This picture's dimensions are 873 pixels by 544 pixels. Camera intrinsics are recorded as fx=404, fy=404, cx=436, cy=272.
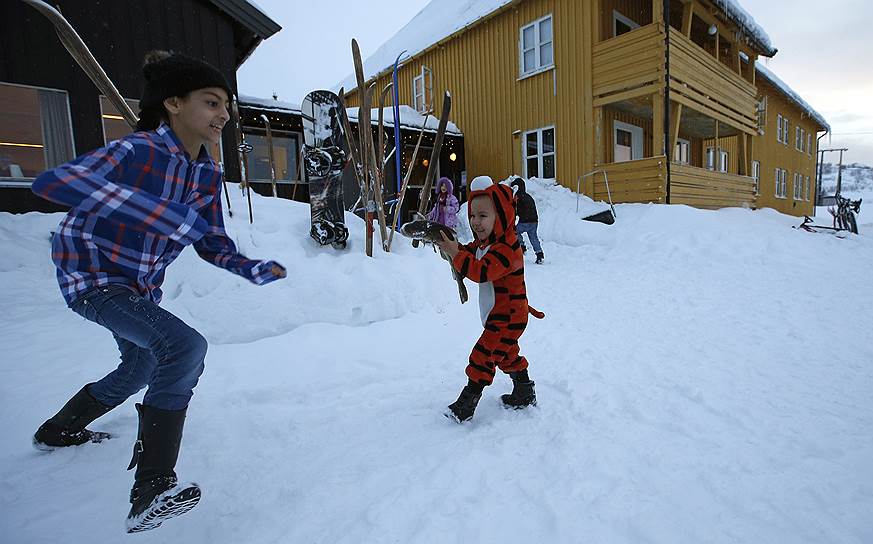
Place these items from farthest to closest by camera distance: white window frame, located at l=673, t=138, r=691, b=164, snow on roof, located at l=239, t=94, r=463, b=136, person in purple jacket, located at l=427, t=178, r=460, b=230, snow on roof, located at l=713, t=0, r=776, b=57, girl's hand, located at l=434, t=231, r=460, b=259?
white window frame, located at l=673, t=138, r=691, b=164, snow on roof, located at l=713, t=0, r=776, b=57, snow on roof, located at l=239, t=94, r=463, b=136, person in purple jacket, located at l=427, t=178, r=460, b=230, girl's hand, located at l=434, t=231, r=460, b=259

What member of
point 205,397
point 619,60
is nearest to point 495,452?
point 205,397

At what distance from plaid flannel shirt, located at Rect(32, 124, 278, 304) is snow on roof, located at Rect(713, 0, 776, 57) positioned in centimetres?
1454

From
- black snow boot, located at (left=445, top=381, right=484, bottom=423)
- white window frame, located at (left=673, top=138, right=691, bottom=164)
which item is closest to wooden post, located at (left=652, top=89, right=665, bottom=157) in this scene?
white window frame, located at (left=673, top=138, right=691, bottom=164)

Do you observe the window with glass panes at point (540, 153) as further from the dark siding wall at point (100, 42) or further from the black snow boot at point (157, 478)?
the black snow boot at point (157, 478)

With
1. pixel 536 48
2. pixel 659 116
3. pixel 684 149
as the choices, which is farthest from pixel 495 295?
pixel 684 149

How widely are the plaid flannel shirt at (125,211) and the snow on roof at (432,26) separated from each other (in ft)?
43.3

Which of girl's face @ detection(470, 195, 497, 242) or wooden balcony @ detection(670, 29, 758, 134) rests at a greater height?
wooden balcony @ detection(670, 29, 758, 134)

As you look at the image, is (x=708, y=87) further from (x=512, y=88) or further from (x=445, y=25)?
(x=445, y=25)

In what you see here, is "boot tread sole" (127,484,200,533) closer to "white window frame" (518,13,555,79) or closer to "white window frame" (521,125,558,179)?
"white window frame" (521,125,558,179)

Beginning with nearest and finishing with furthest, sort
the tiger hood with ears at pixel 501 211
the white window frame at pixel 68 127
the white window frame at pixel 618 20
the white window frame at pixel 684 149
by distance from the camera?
1. the tiger hood with ears at pixel 501 211
2. the white window frame at pixel 68 127
3. the white window frame at pixel 618 20
4. the white window frame at pixel 684 149

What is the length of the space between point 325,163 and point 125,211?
3319mm

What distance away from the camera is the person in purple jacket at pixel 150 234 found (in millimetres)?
1251

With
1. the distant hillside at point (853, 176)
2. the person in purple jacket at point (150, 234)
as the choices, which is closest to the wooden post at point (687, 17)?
the person in purple jacket at point (150, 234)

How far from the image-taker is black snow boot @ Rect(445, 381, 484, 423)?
210 centimetres
